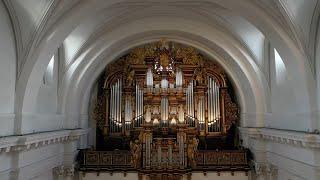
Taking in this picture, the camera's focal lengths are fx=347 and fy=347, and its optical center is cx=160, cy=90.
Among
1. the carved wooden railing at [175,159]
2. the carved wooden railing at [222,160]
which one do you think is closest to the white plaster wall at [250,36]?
the carved wooden railing at [222,160]

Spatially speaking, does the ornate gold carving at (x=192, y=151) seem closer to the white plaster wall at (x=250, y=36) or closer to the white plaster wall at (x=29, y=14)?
the white plaster wall at (x=250, y=36)

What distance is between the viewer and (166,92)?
1598 centimetres

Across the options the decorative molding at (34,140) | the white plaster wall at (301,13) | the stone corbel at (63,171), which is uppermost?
the white plaster wall at (301,13)

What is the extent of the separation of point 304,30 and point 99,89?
10513mm

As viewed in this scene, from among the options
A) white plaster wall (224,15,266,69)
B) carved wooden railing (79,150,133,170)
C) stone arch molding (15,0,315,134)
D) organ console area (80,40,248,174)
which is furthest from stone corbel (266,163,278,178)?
carved wooden railing (79,150,133,170)

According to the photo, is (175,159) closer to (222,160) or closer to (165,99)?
(222,160)

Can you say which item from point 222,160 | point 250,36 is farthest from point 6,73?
point 222,160

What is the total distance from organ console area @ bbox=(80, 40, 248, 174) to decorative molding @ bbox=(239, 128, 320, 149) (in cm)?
197

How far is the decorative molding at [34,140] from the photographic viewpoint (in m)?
8.23

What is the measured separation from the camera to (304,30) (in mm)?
8812

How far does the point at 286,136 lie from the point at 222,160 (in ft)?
14.6

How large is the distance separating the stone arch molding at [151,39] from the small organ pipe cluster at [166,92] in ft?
3.19

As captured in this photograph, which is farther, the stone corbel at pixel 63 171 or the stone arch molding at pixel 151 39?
the stone corbel at pixel 63 171

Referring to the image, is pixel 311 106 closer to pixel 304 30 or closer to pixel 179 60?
pixel 304 30
